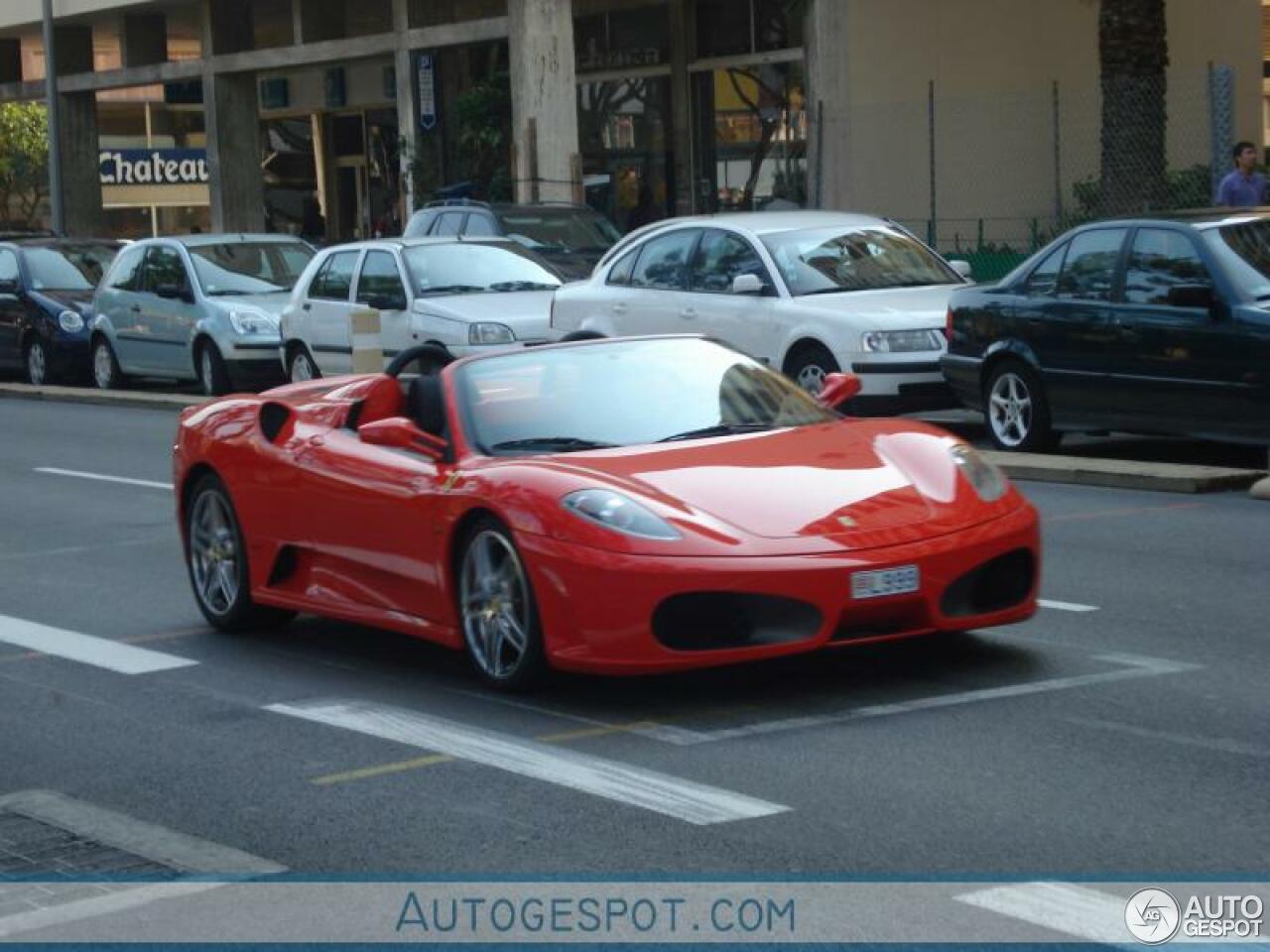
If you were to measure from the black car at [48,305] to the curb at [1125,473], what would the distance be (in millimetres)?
15666

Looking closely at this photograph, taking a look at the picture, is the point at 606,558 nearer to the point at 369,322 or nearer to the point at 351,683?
the point at 351,683

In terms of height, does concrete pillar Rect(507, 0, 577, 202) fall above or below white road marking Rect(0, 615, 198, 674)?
above

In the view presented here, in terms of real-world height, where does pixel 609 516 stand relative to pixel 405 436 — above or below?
below

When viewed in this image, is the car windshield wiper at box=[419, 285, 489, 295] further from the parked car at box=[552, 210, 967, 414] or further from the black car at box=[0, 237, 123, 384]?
the black car at box=[0, 237, 123, 384]

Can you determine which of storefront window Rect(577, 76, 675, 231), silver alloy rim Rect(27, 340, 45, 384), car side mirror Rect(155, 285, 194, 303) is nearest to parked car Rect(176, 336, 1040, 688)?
car side mirror Rect(155, 285, 194, 303)

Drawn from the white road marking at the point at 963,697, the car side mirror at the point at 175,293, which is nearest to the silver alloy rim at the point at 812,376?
the white road marking at the point at 963,697

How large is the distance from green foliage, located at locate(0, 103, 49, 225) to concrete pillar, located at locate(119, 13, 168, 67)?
8.32 m

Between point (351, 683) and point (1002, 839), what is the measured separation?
3514 millimetres

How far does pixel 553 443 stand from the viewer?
8930 millimetres

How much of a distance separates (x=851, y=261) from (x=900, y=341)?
1253mm

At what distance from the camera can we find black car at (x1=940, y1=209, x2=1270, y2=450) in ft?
46.6

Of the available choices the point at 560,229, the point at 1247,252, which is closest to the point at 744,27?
the point at 560,229

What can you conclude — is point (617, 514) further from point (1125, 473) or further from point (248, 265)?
point (248, 265)

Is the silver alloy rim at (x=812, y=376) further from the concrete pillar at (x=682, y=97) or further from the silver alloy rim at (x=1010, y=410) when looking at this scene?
the concrete pillar at (x=682, y=97)
